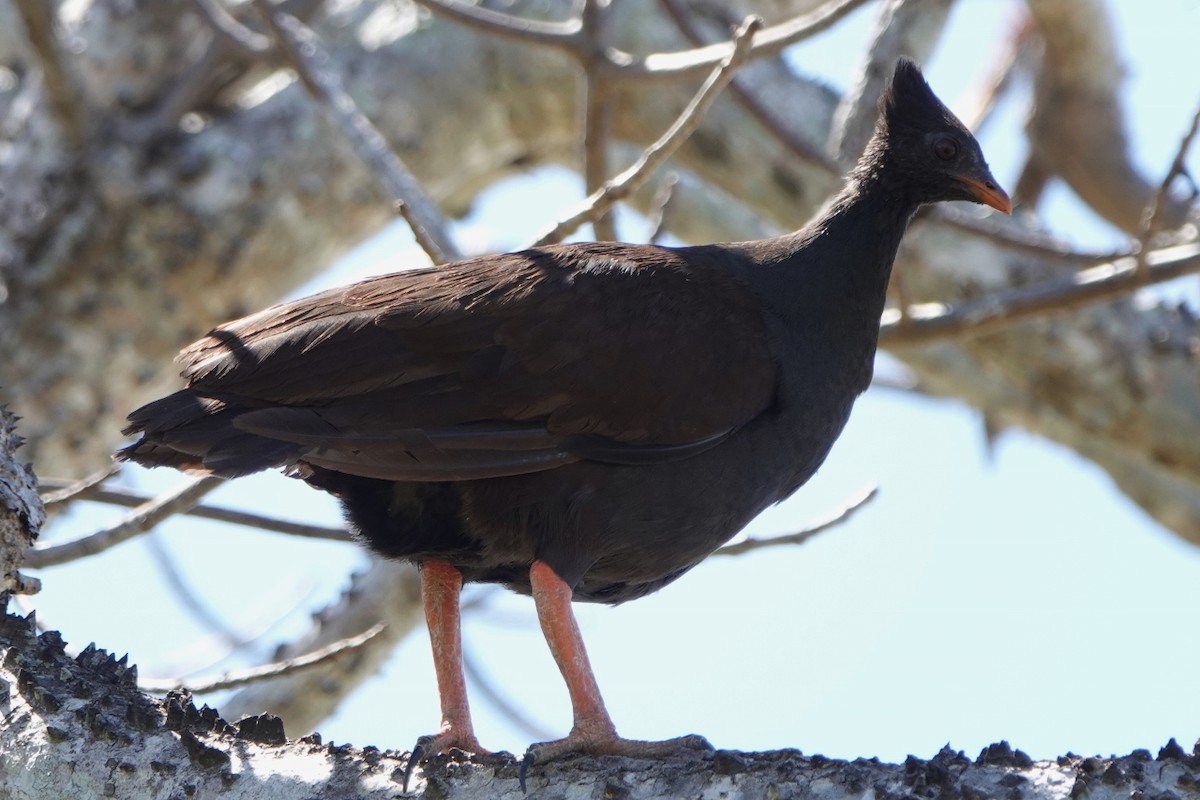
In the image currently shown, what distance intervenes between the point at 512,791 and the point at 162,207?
611 cm

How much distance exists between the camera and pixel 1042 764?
10.5 ft

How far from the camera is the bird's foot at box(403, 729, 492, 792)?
3570mm

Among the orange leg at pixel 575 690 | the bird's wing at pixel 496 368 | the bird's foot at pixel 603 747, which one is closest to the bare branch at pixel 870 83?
the bird's wing at pixel 496 368

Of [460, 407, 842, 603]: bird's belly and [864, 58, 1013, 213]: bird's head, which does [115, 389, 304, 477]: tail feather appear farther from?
[864, 58, 1013, 213]: bird's head

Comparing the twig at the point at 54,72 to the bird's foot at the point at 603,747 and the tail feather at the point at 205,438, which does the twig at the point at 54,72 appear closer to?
the tail feather at the point at 205,438

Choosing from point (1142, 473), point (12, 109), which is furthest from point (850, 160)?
point (12, 109)

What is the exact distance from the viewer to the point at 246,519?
5.20 meters

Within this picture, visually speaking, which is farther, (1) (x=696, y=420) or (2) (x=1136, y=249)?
(2) (x=1136, y=249)

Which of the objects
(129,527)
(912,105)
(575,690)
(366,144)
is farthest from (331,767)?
(912,105)

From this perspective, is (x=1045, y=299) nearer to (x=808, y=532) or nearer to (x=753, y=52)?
(x=808, y=532)

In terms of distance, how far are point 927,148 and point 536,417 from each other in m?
1.85

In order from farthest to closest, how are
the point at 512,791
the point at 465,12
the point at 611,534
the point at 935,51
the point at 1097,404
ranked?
1. the point at 1097,404
2. the point at 935,51
3. the point at 465,12
4. the point at 611,534
5. the point at 512,791

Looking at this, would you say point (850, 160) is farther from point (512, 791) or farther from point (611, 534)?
point (512, 791)

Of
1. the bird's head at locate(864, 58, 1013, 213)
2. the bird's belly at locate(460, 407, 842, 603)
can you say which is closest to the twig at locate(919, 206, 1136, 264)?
the bird's head at locate(864, 58, 1013, 213)
